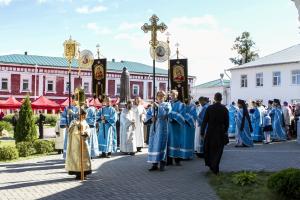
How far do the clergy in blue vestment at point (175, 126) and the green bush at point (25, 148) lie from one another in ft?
19.1

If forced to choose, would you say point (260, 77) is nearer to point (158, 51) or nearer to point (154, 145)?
point (158, 51)

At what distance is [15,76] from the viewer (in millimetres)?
51000

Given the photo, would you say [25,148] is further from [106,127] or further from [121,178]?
[121,178]

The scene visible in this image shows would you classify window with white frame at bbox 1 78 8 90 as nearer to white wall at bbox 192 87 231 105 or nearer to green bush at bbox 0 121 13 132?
green bush at bbox 0 121 13 132

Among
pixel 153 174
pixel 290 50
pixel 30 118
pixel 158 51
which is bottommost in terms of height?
pixel 153 174

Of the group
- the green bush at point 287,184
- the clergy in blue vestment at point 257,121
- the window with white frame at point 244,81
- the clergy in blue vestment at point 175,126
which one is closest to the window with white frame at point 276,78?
the window with white frame at point 244,81

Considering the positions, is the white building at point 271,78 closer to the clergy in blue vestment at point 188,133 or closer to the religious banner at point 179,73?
the religious banner at point 179,73

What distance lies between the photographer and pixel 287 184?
718 centimetres

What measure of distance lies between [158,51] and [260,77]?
3004 centimetres

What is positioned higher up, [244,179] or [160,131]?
[160,131]

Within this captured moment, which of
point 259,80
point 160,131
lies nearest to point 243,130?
point 160,131

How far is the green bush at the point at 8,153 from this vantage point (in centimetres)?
1431

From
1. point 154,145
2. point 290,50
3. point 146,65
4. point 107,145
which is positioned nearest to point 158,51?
point 107,145

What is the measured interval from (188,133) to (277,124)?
30.9 feet
